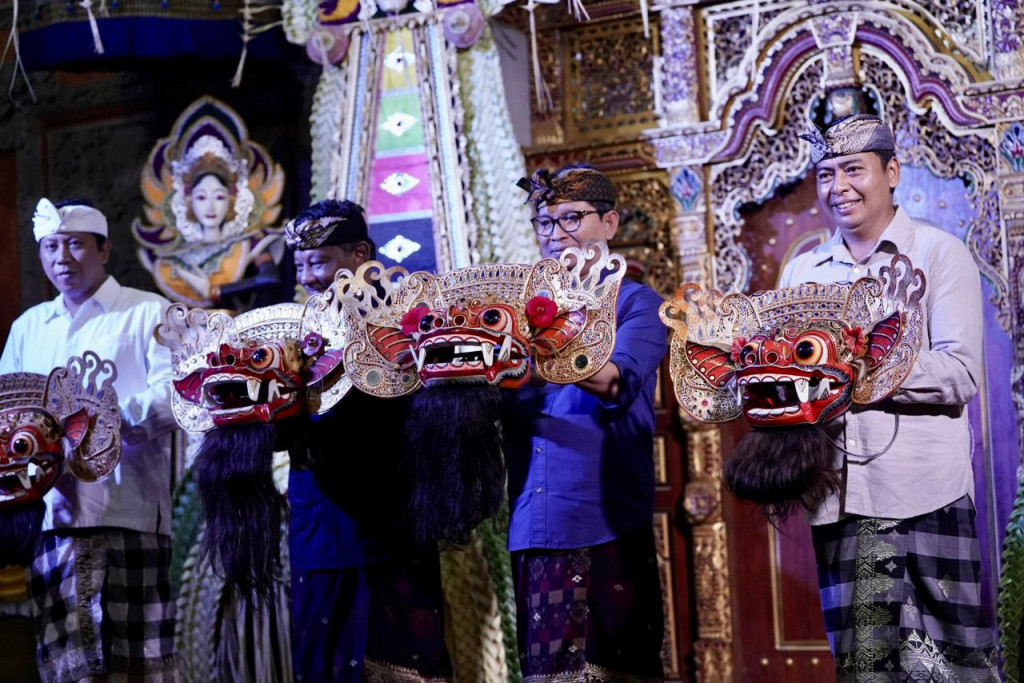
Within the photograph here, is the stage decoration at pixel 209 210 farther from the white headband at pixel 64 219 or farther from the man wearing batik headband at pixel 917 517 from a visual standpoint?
the man wearing batik headband at pixel 917 517

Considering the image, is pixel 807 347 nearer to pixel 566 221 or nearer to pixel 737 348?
pixel 737 348

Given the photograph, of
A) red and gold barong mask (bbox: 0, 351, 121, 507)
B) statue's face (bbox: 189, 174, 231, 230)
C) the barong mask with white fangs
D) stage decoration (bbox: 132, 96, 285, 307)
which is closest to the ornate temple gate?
stage decoration (bbox: 132, 96, 285, 307)

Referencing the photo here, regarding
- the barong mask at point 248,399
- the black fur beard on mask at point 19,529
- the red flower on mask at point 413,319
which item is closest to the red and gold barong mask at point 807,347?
the red flower on mask at point 413,319

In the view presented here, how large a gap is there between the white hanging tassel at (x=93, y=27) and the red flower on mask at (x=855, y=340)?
10.1ft

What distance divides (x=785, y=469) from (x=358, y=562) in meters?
1.24

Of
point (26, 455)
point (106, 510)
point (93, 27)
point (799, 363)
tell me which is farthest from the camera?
point (93, 27)

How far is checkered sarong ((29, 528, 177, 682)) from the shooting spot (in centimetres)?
464

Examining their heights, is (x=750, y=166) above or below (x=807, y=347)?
above

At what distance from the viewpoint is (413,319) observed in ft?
12.8

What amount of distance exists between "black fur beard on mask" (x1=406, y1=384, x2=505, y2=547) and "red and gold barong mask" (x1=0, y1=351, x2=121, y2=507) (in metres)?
1.08

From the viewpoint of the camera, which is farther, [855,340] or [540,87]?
[540,87]

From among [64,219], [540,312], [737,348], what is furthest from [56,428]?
[737,348]

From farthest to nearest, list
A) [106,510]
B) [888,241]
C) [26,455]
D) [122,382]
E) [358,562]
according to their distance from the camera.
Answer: [122,382] < [106,510] < [26,455] < [358,562] < [888,241]

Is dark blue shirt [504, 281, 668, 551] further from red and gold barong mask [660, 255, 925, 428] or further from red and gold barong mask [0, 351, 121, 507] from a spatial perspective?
red and gold barong mask [0, 351, 121, 507]
